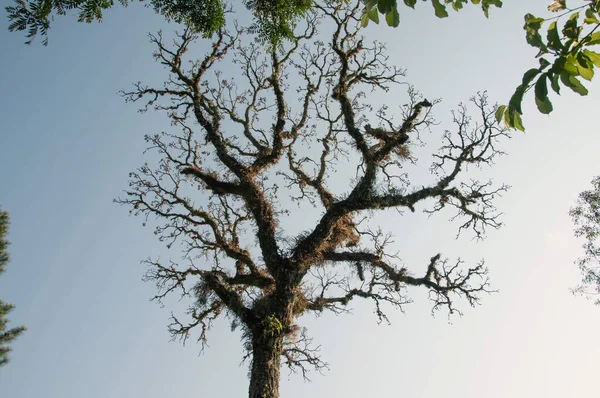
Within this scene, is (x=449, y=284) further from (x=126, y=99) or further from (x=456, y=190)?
(x=126, y=99)

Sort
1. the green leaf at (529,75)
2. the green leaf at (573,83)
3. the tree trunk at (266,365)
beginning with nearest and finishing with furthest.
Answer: the green leaf at (529,75) → the green leaf at (573,83) → the tree trunk at (266,365)

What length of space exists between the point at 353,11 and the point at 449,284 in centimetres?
668

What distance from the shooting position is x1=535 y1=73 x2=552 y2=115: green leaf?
1491 mm

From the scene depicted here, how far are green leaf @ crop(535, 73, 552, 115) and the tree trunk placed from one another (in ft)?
22.3

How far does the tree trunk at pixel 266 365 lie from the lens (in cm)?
724

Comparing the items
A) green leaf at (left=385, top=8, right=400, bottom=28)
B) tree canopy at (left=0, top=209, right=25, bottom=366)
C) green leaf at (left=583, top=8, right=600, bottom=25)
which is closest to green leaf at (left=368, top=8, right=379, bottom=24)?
green leaf at (left=385, top=8, right=400, bottom=28)

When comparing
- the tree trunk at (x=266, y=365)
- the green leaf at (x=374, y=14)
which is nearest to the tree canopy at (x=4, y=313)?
the tree trunk at (x=266, y=365)

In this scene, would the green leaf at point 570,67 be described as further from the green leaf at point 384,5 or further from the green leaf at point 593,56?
the green leaf at point 384,5

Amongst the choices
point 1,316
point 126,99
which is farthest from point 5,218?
point 126,99

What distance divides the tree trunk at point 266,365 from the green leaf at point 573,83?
681 cm

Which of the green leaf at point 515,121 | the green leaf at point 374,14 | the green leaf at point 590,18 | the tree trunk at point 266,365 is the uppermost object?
the tree trunk at point 266,365

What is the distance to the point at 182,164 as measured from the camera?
A: 9.84 metres

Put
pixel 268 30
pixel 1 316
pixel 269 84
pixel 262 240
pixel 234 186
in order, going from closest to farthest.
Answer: pixel 268 30 → pixel 262 240 → pixel 234 186 → pixel 269 84 → pixel 1 316

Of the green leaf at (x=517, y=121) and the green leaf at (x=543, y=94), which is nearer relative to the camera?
the green leaf at (x=543, y=94)
